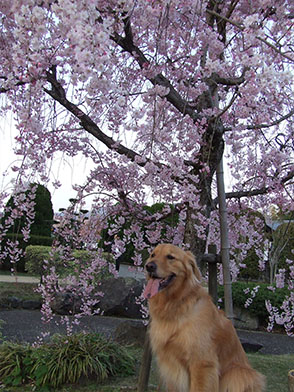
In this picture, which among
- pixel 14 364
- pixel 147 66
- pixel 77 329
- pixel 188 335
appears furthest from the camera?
pixel 77 329

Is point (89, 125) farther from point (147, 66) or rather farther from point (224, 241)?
point (224, 241)

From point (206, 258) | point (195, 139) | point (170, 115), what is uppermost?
point (170, 115)

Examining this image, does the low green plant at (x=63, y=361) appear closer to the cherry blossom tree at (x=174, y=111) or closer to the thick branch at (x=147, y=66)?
the cherry blossom tree at (x=174, y=111)

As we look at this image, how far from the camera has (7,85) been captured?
295 cm

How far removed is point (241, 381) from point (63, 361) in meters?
1.80

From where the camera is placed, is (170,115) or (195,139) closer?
(195,139)

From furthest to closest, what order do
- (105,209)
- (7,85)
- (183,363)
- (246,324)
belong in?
(246,324) → (105,209) → (7,85) → (183,363)

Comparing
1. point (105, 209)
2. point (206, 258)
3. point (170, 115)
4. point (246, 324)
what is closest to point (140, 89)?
point (170, 115)

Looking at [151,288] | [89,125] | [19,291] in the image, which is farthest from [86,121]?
[19,291]

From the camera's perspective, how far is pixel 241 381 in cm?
271

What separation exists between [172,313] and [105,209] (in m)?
1.62

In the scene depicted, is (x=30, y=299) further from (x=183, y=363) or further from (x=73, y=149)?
(x=183, y=363)

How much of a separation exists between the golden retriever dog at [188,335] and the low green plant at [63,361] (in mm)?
1141

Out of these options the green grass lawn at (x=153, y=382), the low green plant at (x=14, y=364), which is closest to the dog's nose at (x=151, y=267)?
the green grass lawn at (x=153, y=382)
